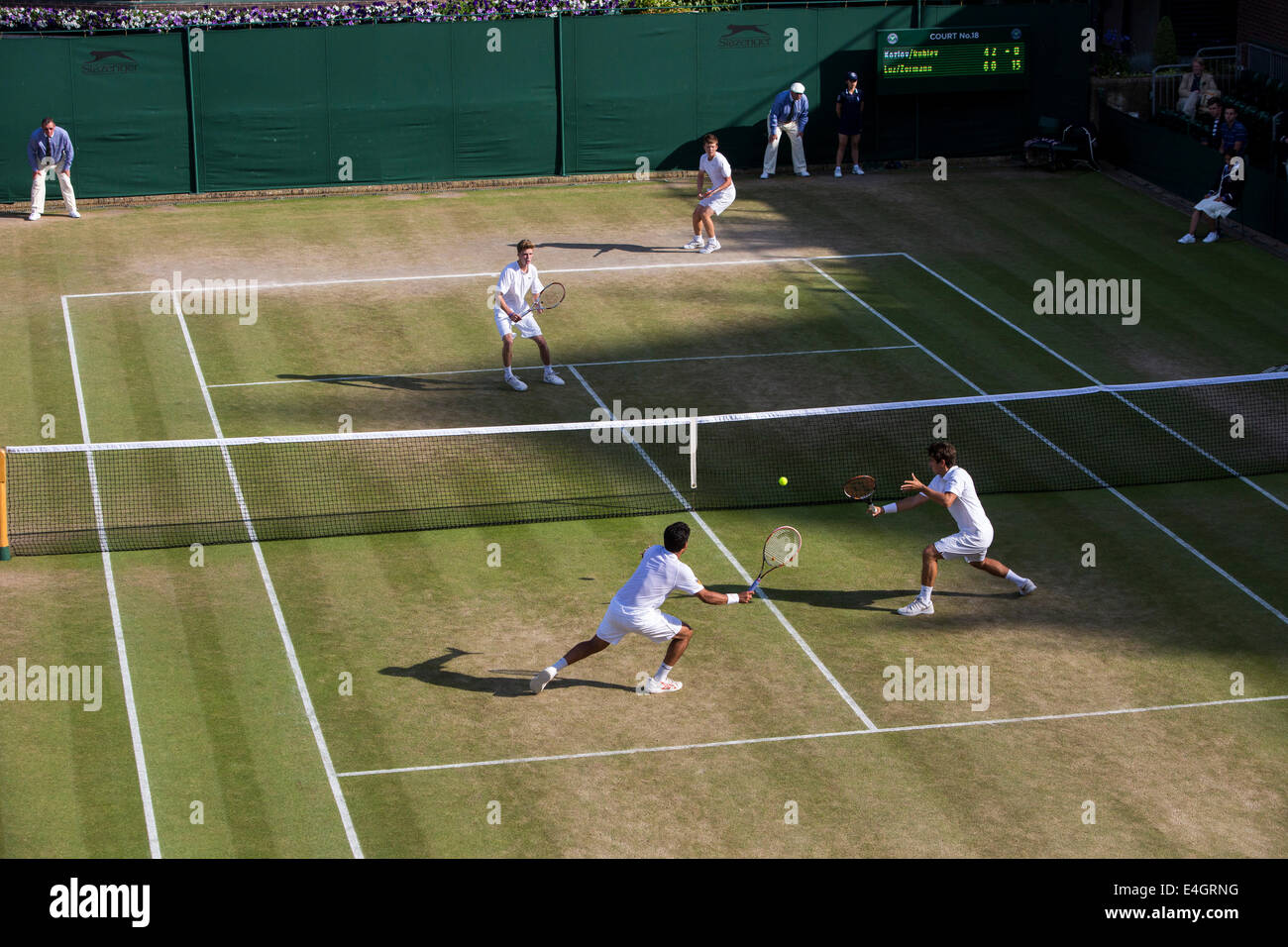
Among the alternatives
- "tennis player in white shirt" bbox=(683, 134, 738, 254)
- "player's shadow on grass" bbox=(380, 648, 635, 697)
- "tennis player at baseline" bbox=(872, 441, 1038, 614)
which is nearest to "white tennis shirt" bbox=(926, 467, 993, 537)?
"tennis player at baseline" bbox=(872, 441, 1038, 614)

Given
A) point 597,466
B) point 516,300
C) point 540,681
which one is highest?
point 516,300

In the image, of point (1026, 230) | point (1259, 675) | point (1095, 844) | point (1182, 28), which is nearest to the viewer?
point (1095, 844)

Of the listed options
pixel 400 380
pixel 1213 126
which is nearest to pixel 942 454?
pixel 400 380

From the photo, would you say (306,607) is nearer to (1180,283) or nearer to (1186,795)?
(1186,795)

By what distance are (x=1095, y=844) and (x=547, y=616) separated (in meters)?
6.41

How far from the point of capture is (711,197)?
3162 cm

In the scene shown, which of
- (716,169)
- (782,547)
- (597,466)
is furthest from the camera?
(716,169)

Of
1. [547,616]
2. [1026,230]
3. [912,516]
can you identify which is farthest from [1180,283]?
[547,616]

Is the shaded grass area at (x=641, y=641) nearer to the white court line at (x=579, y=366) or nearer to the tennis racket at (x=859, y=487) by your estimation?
the white court line at (x=579, y=366)

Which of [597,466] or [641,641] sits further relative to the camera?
[597,466]

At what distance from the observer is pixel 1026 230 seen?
33281mm

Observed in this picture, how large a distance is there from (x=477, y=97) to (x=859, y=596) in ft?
69.6

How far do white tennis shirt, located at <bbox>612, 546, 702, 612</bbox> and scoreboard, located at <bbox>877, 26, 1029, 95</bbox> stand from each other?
24.6 m

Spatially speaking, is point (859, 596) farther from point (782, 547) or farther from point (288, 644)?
point (288, 644)
